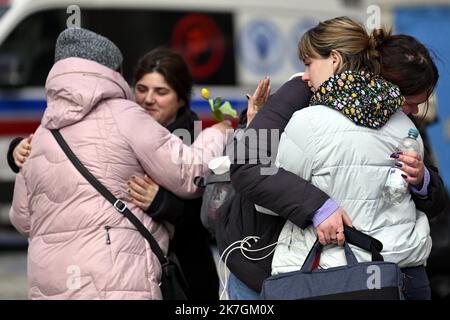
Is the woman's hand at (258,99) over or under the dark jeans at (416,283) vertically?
over

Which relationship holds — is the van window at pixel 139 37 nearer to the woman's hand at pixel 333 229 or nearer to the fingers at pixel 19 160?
the fingers at pixel 19 160

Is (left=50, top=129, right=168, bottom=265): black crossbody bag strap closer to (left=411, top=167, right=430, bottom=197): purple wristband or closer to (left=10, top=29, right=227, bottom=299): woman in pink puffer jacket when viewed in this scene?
(left=10, top=29, right=227, bottom=299): woman in pink puffer jacket

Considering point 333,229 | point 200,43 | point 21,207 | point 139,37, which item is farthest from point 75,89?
point 200,43

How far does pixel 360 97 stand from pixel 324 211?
1.28 feet

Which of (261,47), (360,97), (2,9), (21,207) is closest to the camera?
(360,97)

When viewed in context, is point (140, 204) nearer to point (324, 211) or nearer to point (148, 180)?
point (148, 180)

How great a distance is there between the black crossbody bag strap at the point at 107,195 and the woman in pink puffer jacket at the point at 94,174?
0.05 ft

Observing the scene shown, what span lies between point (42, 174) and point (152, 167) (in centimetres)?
41

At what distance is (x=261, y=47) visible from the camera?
32.1ft

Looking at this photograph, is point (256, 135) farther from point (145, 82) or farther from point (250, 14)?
point (250, 14)

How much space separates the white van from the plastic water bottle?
5.73 meters

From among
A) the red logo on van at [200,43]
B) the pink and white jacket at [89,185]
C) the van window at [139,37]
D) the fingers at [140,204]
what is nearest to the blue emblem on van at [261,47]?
the van window at [139,37]

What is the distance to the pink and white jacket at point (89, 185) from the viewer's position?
3434 mm
